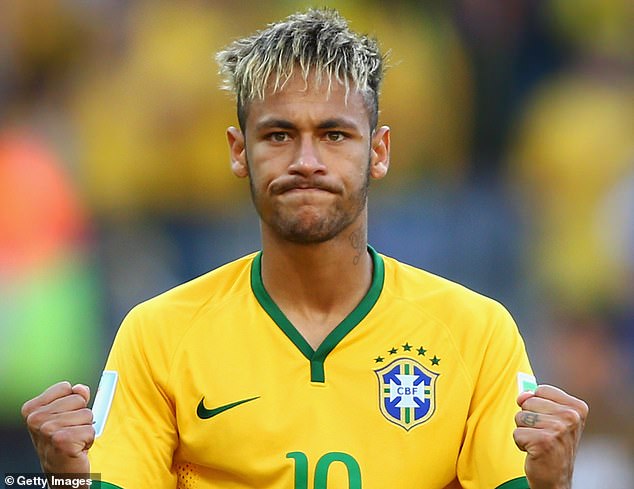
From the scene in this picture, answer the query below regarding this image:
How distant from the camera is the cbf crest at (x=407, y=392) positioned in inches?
120

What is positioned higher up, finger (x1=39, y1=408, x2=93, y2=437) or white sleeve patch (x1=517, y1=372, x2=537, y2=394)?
white sleeve patch (x1=517, y1=372, x2=537, y2=394)

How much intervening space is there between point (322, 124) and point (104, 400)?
0.96 metres

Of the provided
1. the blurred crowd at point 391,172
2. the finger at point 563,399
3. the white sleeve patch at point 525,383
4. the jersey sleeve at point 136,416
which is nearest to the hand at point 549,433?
the finger at point 563,399

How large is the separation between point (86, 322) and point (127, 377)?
8.43 ft

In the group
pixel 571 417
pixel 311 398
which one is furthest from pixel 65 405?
pixel 571 417

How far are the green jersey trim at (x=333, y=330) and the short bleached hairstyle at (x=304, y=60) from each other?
0.42m

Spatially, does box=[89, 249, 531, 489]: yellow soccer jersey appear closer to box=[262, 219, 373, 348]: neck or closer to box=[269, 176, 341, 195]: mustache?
box=[262, 219, 373, 348]: neck

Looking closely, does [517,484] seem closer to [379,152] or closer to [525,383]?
[525,383]

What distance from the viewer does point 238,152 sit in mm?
3301

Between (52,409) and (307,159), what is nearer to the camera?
(52,409)

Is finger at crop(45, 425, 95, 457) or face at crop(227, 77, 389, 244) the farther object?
face at crop(227, 77, 389, 244)

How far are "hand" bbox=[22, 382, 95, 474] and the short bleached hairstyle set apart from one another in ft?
3.04

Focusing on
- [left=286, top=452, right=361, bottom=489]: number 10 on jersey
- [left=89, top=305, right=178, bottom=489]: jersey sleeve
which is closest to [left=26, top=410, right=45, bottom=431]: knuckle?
[left=89, top=305, right=178, bottom=489]: jersey sleeve

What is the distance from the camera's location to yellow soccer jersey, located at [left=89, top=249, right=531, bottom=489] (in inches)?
118
